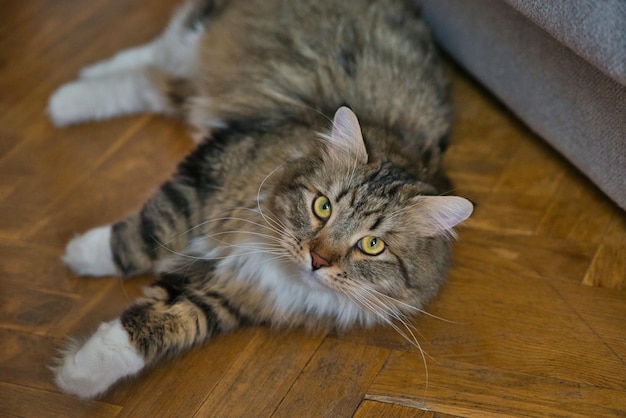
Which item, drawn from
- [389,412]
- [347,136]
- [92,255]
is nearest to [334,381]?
[389,412]

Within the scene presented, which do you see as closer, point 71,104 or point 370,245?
point 370,245

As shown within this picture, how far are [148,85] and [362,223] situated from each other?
1106 millimetres

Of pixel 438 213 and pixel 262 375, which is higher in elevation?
pixel 438 213

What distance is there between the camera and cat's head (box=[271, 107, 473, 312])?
1.33 m

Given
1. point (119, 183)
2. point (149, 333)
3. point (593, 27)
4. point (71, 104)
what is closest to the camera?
point (593, 27)

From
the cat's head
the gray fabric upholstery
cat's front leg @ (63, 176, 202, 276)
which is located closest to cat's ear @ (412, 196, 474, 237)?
the cat's head

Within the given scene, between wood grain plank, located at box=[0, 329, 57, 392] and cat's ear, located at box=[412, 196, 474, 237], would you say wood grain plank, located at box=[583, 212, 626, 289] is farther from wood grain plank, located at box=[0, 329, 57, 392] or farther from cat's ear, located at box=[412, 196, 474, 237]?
wood grain plank, located at box=[0, 329, 57, 392]

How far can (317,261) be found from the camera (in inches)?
51.9

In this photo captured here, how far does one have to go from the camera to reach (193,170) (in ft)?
5.33

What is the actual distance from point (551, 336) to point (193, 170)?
91cm

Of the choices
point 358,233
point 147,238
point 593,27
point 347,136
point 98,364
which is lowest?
point 98,364

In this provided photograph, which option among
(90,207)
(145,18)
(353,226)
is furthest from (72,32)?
(353,226)

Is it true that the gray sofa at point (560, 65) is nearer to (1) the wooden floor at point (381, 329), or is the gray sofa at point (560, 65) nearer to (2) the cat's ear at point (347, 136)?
(1) the wooden floor at point (381, 329)

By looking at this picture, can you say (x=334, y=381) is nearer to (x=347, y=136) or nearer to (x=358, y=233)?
(x=358, y=233)
